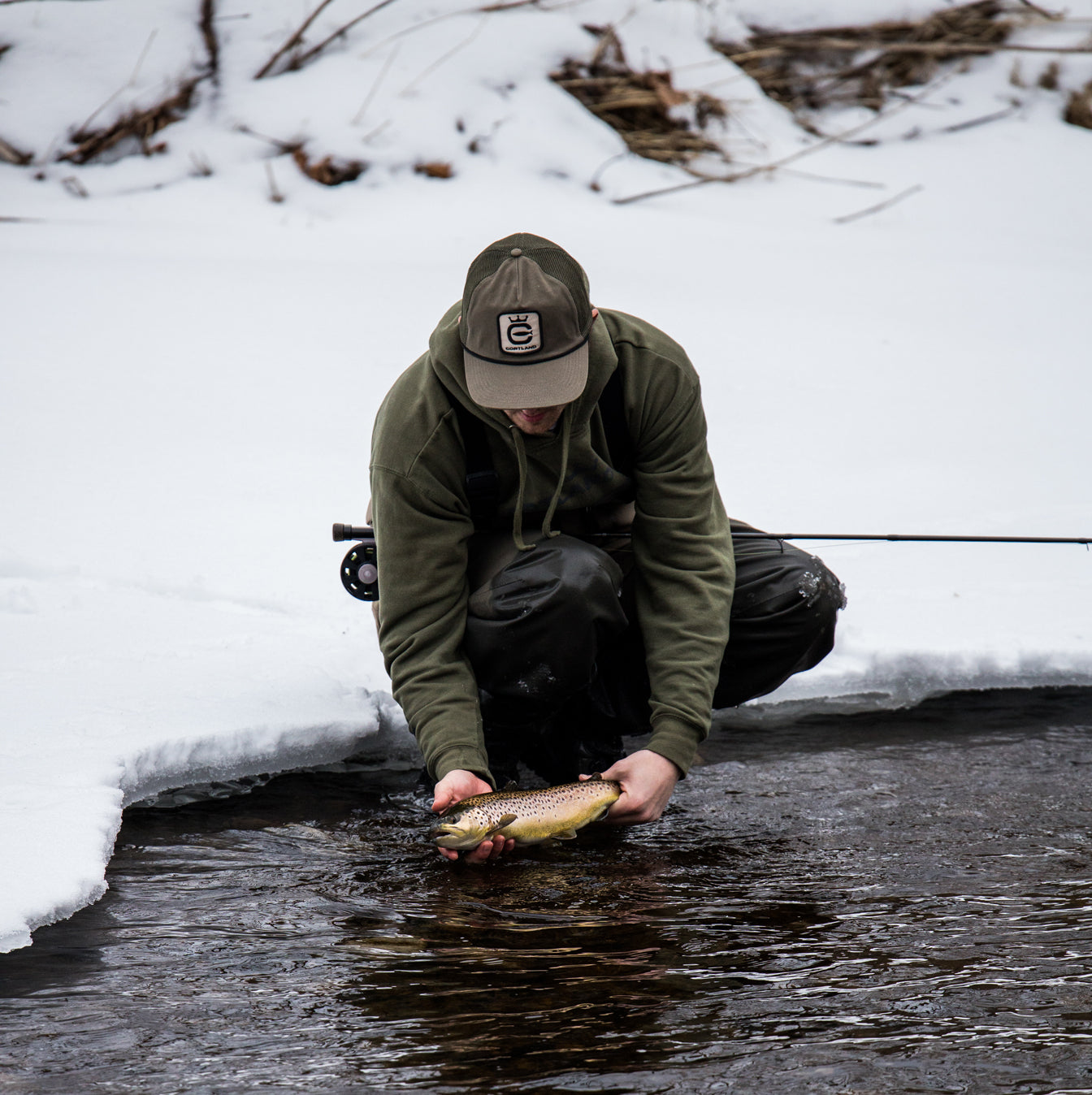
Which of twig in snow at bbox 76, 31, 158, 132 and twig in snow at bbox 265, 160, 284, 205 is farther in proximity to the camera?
twig in snow at bbox 76, 31, 158, 132

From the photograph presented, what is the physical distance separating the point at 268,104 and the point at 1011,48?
18.5 ft

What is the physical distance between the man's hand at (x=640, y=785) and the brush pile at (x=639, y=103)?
23.5 feet

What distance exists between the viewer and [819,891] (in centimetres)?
248

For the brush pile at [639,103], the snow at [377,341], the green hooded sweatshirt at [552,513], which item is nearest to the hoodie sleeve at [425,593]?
the green hooded sweatshirt at [552,513]

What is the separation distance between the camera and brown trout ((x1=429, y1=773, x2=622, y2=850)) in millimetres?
2352

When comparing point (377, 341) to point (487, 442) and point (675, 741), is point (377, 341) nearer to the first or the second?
point (487, 442)

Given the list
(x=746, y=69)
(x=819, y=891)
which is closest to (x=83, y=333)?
(x=819, y=891)

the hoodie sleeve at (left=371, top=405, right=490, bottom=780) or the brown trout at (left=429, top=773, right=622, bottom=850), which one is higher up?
the hoodie sleeve at (left=371, top=405, right=490, bottom=780)

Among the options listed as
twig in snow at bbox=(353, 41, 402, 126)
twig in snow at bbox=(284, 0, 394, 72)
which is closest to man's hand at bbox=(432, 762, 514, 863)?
twig in snow at bbox=(353, 41, 402, 126)

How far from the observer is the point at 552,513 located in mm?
2721

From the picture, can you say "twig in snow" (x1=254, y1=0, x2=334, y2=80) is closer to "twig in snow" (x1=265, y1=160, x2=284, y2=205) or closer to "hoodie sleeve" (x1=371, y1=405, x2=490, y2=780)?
"twig in snow" (x1=265, y1=160, x2=284, y2=205)

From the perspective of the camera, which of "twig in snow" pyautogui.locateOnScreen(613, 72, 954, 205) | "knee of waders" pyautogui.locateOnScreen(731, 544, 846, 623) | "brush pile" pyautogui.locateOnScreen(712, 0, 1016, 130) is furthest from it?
"brush pile" pyautogui.locateOnScreen(712, 0, 1016, 130)

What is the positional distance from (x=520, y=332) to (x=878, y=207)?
691 cm

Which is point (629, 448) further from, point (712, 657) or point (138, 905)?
point (138, 905)
